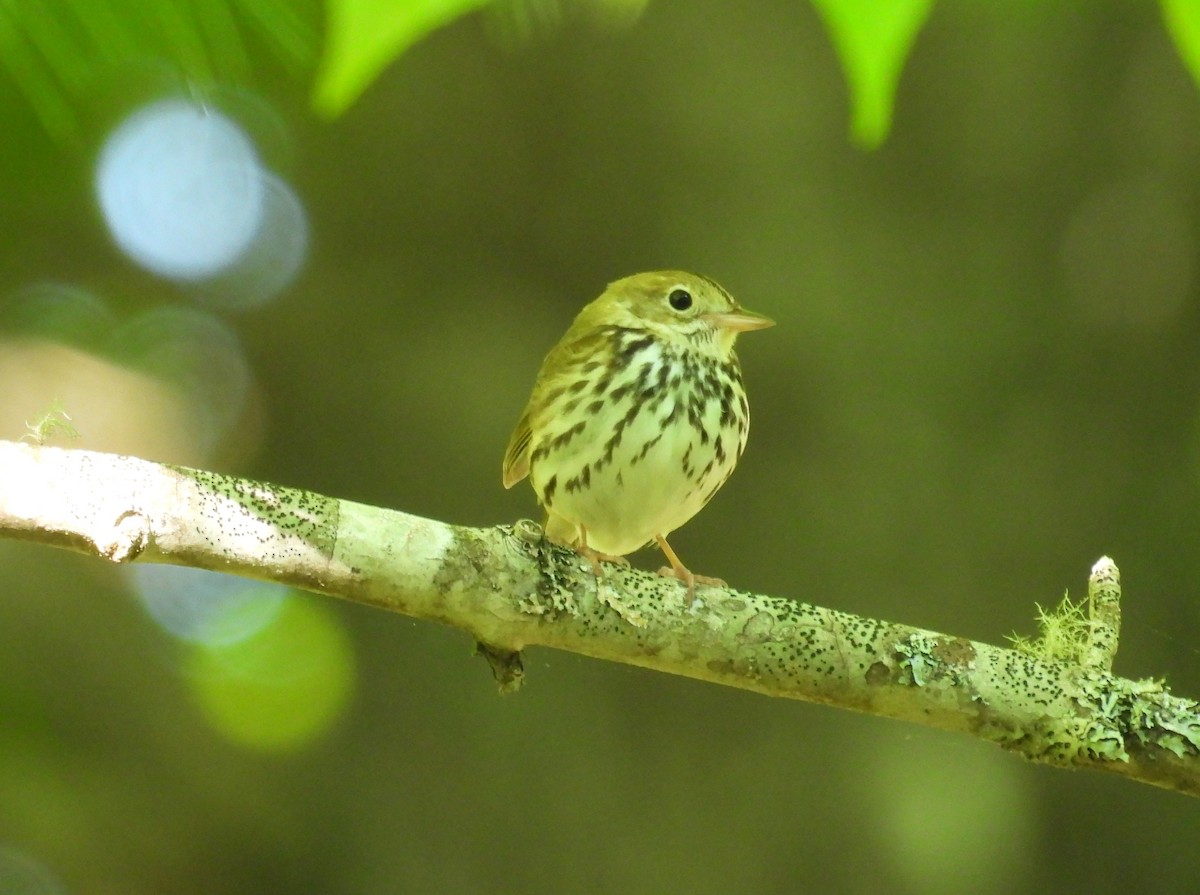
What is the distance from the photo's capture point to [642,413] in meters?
1.90

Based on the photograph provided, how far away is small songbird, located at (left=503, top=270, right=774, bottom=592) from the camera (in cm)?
190

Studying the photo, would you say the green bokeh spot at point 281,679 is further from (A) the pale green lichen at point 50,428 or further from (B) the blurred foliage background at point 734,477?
(A) the pale green lichen at point 50,428

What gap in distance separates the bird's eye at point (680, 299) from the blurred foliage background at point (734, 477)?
1189 mm

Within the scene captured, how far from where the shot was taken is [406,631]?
328 centimetres

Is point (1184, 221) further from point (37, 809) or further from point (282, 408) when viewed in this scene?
point (37, 809)

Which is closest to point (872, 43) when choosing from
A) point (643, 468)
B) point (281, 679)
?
point (643, 468)

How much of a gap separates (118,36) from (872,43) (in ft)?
0.67

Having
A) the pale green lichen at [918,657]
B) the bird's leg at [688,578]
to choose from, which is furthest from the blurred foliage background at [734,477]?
the pale green lichen at [918,657]

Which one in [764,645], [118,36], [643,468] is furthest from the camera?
[643,468]

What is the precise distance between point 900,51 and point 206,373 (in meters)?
2.93

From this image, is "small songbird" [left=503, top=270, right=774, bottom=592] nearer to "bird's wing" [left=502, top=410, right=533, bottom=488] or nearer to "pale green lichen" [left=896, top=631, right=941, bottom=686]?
"bird's wing" [left=502, top=410, right=533, bottom=488]

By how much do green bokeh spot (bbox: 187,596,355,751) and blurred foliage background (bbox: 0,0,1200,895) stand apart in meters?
0.01

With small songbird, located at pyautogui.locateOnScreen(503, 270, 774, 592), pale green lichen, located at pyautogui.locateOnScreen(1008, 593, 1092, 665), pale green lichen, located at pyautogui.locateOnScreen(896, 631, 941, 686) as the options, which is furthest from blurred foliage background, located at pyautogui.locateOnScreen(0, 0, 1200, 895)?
pale green lichen, located at pyautogui.locateOnScreen(896, 631, 941, 686)

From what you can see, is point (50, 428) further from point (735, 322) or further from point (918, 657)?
point (735, 322)
